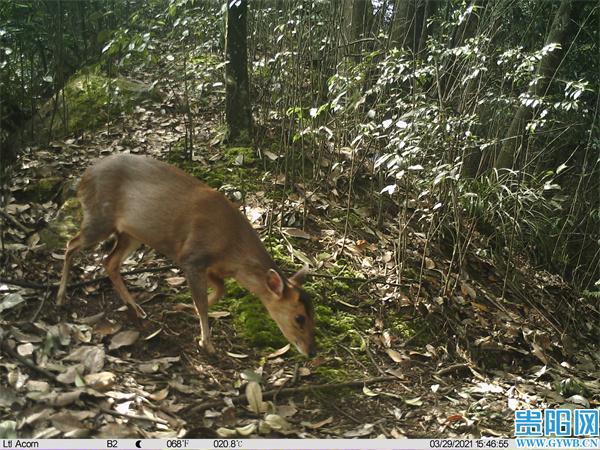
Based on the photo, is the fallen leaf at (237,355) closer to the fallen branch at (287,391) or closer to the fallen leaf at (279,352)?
the fallen leaf at (279,352)

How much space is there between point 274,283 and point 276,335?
0.54m

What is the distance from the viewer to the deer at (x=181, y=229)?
503 cm

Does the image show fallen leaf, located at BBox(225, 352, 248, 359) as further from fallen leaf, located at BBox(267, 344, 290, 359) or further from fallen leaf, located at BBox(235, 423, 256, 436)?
fallen leaf, located at BBox(235, 423, 256, 436)

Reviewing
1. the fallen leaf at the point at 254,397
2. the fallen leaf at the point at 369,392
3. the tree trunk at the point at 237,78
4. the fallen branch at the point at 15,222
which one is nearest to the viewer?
the fallen leaf at the point at 254,397

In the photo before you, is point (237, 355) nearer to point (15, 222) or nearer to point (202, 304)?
point (202, 304)

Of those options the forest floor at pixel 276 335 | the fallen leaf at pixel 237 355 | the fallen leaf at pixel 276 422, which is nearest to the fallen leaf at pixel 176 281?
the forest floor at pixel 276 335

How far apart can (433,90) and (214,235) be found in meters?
3.45

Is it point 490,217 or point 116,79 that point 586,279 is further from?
point 116,79

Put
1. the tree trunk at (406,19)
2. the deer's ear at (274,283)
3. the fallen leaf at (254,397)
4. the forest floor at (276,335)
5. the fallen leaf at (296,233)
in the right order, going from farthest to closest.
Result: the tree trunk at (406,19), the fallen leaf at (296,233), the deer's ear at (274,283), the fallen leaf at (254,397), the forest floor at (276,335)

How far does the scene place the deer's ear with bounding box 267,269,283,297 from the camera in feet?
16.0

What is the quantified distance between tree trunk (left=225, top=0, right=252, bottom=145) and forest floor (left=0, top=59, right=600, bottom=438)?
0.25 metres

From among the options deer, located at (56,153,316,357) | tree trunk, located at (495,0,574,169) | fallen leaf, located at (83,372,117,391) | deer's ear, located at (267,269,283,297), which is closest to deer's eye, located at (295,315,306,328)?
deer, located at (56,153,316,357)

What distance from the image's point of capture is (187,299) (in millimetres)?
5473

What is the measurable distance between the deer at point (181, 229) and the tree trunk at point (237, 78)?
223 cm
